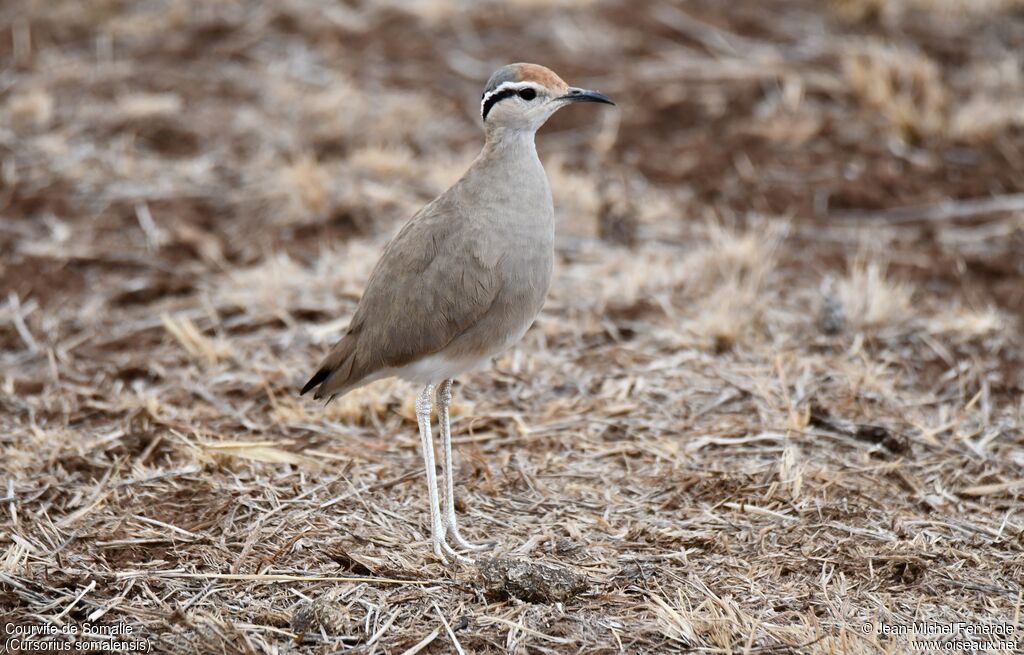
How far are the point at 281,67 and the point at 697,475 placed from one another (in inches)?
236

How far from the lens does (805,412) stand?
15.6ft

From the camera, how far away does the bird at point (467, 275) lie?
3895 millimetres

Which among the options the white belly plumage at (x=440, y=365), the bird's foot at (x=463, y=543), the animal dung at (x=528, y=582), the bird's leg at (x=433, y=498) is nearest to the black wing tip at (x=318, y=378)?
the white belly plumage at (x=440, y=365)

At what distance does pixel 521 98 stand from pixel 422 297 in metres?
0.81

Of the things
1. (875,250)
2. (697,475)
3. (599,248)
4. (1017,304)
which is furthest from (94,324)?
(1017,304)

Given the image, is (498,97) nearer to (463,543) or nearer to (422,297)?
(422,297)

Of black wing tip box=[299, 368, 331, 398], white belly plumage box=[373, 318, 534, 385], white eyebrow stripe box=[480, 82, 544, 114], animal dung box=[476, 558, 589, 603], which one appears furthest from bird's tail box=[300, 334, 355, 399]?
white eyebrow stripe box=[480, 82, 544, 114]

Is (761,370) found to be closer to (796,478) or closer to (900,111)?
(796,478)

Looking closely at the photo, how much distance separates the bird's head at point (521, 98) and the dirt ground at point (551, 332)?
1377mm

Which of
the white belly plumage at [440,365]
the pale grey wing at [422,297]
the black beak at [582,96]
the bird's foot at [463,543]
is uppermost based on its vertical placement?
the black beak at [582,96]

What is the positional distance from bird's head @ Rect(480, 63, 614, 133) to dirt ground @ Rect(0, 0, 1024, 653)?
1.38 m

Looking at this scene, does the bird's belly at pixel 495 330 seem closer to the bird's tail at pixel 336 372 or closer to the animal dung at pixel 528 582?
the bird's tail at pixel 336 372

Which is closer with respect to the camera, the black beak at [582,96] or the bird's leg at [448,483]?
the bird's leg at [448,483]

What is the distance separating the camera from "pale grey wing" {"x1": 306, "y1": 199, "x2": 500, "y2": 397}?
3891 mm
